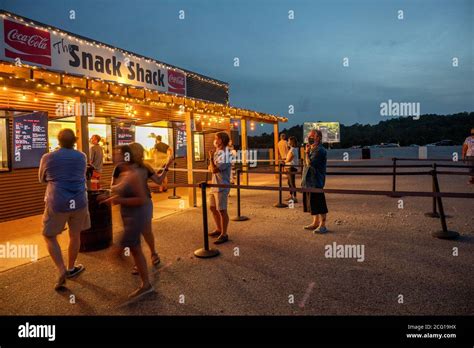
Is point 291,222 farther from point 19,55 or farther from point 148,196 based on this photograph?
point 19,55

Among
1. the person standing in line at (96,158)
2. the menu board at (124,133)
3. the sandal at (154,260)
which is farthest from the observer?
the menu board at (124,133)

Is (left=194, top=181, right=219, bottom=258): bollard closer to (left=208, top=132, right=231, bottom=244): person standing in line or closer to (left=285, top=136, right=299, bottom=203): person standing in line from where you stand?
(left=208, top=132, right=231, bottom=244): person standing in line

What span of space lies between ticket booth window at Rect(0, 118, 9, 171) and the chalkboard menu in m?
6.78

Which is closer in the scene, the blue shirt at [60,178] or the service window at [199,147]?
the blue shirt at [60,178]

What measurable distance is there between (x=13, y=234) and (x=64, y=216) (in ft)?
12.2

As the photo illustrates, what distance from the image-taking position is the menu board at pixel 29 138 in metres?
8.32

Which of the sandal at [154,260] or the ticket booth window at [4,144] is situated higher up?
the ticket booth window at [4,144]

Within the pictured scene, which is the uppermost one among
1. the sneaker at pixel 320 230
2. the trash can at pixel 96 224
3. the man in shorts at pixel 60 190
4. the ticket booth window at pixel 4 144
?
the ticket booth window at pixel 4 144

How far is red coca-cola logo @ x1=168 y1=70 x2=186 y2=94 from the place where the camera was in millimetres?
14166

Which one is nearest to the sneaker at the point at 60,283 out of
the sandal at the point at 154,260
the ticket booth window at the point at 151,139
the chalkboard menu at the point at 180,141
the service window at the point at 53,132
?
the sandal at the point at 154,260

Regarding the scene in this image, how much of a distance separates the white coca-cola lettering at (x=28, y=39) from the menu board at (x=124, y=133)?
10.5 ft

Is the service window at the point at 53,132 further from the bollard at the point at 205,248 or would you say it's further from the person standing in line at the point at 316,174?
the person standing in line at the point at 316,174
